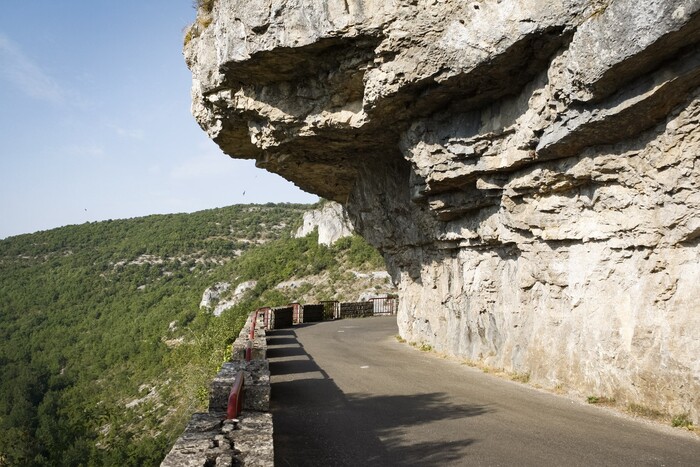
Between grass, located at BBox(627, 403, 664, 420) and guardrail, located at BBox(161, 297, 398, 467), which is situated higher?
guardrail, located at BBox(161, 297, 398, 467)

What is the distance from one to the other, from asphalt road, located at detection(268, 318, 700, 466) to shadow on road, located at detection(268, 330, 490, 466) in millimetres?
14

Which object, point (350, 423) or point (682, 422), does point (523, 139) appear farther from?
point (350, 423)

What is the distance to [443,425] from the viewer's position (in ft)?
24.1

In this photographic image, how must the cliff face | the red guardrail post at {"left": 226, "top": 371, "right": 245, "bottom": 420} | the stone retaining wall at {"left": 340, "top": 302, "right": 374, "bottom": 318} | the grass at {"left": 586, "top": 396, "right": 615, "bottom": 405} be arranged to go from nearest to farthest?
the red guardrail post at {"left": 226, "top": 371, "right": 245, "bottom": 420} → the cliff face → the grass at {"left": 586, "top": 396, "right": 615, "bottom": 405} → the stone retaining wall at {"left": 340, "top": 302, "right": 374, "bottom": 318}

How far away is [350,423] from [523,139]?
593 cm

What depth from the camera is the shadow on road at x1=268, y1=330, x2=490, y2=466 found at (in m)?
6.01

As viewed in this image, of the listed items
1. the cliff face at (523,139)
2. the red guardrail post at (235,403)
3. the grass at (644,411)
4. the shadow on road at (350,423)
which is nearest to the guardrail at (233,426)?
the red guardrail post at (235,403)

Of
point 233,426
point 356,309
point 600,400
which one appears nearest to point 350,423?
point 233,426

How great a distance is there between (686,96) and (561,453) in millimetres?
5068

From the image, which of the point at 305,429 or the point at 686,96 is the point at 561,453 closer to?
the point at 305,429

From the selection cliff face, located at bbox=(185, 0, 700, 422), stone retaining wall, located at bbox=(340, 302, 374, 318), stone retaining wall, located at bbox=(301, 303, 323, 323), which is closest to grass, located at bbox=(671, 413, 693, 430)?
cliff face, located at bbox=(185, 0, 700, 422)

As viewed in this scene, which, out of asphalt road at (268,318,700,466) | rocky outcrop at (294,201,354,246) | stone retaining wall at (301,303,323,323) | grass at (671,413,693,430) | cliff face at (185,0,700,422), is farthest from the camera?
rocky outcrop at (294,201,354,246)

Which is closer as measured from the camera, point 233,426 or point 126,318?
point 233,426

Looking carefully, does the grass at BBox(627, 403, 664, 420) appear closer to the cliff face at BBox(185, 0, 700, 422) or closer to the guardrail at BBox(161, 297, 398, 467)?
the cliff face at BBox(185, 0, 700, 422)
